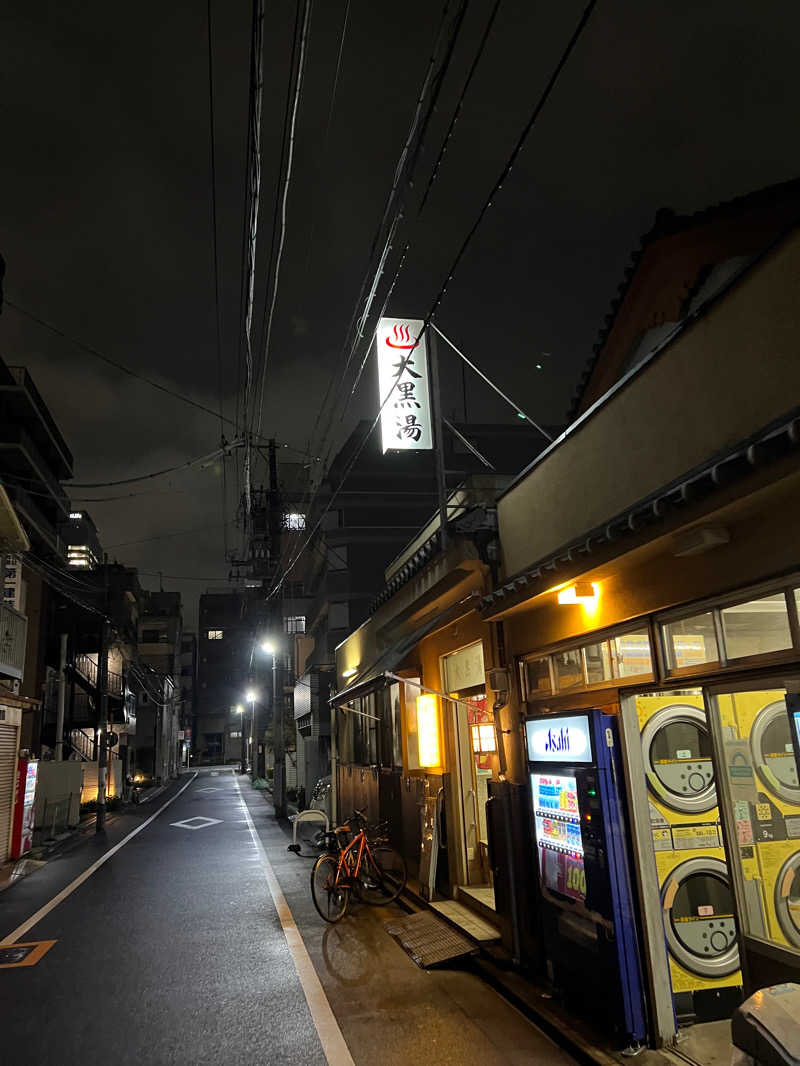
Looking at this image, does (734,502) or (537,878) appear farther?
(537,878)

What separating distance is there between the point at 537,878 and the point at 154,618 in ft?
237

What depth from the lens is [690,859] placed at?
6.73 meters

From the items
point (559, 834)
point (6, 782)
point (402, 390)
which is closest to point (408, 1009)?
point (559, 834)

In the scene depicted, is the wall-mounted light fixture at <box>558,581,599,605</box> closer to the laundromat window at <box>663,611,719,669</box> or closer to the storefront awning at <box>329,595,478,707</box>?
the laundromat window at <box>663,611,719,669</box>

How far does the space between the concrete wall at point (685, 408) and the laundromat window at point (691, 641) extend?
47.6 inches

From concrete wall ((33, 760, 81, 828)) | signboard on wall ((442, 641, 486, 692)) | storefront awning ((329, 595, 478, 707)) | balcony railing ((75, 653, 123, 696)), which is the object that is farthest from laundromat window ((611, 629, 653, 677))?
balcony railing ((75, 653, 123, 696))

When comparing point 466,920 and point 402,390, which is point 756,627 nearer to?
point 466,920

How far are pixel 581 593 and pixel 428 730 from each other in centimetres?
658

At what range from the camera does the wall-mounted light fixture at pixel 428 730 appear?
12.6 meters

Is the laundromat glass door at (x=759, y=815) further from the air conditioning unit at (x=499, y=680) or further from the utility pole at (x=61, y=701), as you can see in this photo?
the utility pole at (x=61, y=701)

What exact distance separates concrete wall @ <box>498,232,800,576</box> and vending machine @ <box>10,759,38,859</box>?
16761 mm

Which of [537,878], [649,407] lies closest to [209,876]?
[537,878]

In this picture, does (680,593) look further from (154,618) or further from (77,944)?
(154,618)

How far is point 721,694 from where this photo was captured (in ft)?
18.5
